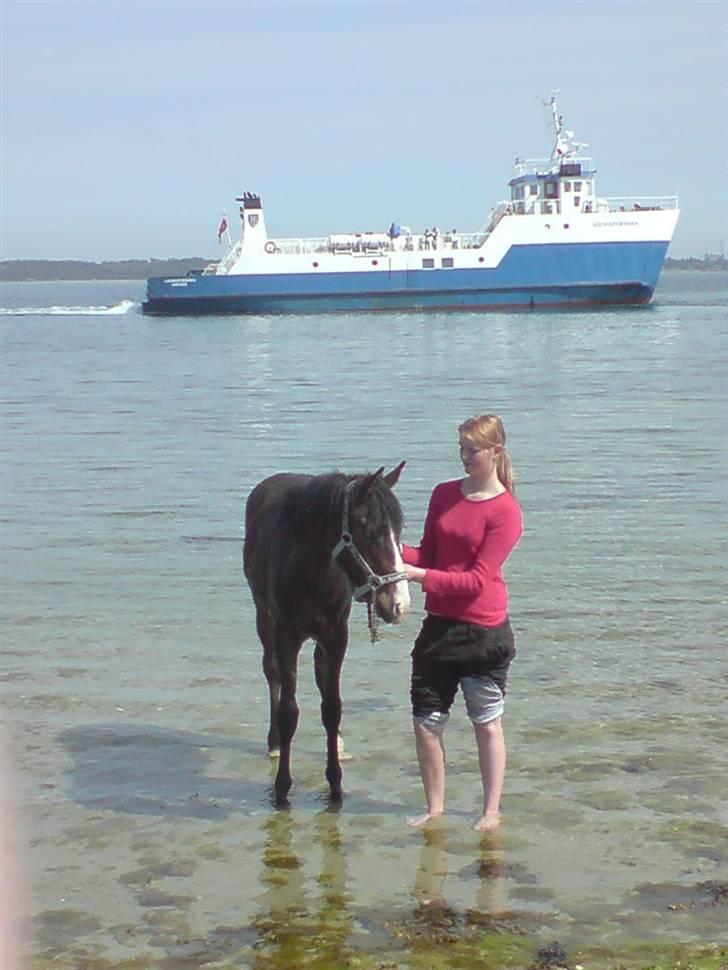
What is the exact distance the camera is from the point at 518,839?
493 cm

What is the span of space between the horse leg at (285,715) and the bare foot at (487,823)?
2.62ft

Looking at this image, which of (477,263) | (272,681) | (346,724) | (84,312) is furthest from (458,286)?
(272,681)

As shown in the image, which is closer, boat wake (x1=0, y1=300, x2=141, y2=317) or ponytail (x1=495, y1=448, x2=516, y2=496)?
ponytail (x1=495, y1=448, x2=516, y2=496)

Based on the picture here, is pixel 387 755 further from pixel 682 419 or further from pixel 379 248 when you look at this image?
pixel 379 248

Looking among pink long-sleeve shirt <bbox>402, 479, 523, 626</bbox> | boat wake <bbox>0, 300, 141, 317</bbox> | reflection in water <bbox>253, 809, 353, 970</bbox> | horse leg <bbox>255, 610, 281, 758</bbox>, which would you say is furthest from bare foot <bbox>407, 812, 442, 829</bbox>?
boat wake <bbox>0, 300, 141, 317</bbox>

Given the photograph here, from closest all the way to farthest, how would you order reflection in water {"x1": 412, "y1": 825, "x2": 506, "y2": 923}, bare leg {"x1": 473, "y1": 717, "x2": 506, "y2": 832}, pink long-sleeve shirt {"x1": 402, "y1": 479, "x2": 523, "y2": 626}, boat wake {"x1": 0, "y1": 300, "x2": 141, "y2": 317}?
reflection in water {"x1": 412, "y1": 825, "x2": 506, "y2": 923} → pink long-sleeve shirt {"x1": 402, "y1": 479, "x2": 523, "y2": 626} → bare leg {"x1": 473, "y1": 717, "x2": 506, "y2": 832} → boat wake {"x1": 0, "y1": 300, "x2": 141, "y2": 317}

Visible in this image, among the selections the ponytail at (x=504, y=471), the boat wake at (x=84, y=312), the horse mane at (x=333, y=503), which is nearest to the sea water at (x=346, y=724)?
the horse mane at (x=333, y=503)

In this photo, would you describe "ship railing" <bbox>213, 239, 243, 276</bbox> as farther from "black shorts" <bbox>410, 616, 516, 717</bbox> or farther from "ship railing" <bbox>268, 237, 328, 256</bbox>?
"black shorts" <bbox>410, 616, 516, 717</bbox>

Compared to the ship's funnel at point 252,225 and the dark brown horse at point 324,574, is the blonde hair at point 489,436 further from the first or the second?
the ship's funnel at point 252,225

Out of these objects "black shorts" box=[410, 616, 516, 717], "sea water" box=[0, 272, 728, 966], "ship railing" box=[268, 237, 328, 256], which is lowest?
"sea water" box=[0, 272, 728, 966]

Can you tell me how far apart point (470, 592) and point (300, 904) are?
3.69 feet

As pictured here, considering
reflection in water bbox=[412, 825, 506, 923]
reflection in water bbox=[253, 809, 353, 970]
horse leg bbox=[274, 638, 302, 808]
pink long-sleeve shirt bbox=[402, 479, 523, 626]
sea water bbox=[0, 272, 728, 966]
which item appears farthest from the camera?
horse leg bbox=[274, 638, 302, 808]

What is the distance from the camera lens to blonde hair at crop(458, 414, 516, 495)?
450 centimetres

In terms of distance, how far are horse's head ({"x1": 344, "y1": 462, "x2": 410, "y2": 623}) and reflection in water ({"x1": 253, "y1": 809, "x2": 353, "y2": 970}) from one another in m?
0.90
